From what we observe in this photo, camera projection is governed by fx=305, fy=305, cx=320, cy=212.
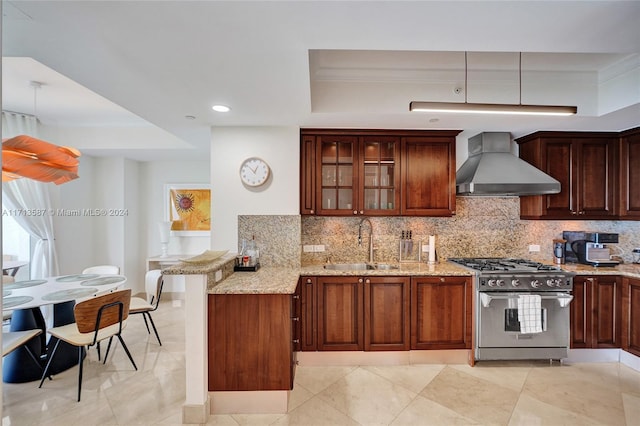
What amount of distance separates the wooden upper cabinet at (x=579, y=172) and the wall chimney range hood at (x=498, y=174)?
0.99ft

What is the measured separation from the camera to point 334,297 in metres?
3.02

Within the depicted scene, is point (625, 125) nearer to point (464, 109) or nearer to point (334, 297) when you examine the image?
point (464, 109)

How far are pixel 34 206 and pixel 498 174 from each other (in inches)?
226

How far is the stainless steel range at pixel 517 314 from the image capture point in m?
2.94

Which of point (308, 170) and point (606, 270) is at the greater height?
point (308, 170)

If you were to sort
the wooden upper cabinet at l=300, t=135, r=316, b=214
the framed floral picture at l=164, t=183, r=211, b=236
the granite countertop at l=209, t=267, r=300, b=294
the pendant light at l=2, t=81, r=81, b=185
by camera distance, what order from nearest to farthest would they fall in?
the pendant light at l=2, t=81, r=81, b=185 < the granite countertop at l=209, t=267, r=300, b=294 < the wooden upper cabinet at l=300, t=135, r=316, b=214 < the framed floral picture at l=164, t=183, r=211, b=236

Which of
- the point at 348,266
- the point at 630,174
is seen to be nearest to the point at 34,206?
the point at 348,266

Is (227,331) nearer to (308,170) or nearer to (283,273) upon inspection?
(283,273)

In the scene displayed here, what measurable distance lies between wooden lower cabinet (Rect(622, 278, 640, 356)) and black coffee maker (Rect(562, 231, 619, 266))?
0.31 metres

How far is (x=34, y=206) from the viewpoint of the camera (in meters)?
4.06

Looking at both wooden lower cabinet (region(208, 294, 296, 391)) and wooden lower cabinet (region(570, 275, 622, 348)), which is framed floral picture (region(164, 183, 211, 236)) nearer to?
wooden lower cabinet (region(208, 294, 296, 391))

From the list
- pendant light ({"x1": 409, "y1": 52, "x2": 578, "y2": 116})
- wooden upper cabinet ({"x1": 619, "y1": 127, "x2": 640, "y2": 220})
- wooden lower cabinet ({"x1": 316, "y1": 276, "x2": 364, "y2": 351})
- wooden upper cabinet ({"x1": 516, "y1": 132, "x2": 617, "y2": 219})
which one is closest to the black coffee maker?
wooden upper cabinet ({"x1": 516, "y1": 132, "x2": 617, "y2": 219})

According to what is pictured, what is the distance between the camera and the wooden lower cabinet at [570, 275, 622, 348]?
10.0 ft

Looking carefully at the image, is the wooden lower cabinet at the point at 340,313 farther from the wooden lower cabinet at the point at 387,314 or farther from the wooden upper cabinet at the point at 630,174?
the wooden upper cabinet at the point at 630,174
